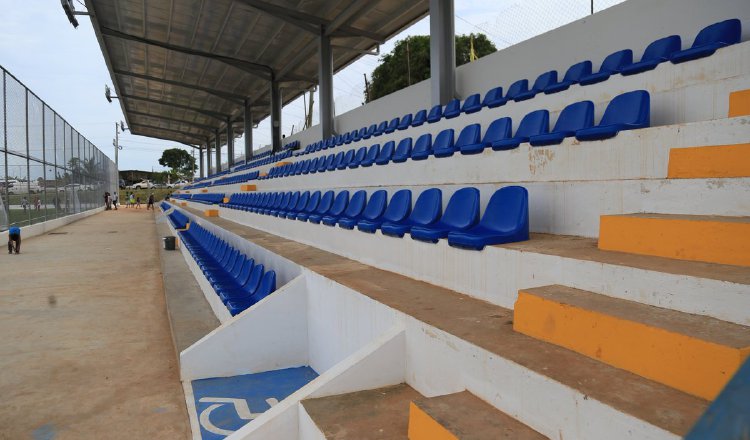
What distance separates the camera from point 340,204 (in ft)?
16.1

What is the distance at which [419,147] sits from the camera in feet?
16.6

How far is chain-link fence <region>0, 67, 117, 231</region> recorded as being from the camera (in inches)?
477

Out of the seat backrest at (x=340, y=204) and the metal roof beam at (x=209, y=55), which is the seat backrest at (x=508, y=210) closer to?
the seat backrest at (x=340, y=204)

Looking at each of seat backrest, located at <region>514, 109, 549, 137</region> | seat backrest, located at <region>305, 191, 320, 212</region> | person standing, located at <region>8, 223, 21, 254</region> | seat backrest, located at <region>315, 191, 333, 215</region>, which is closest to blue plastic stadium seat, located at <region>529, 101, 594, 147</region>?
seat backrest, located at <region>514, 109, 549, 137</region>

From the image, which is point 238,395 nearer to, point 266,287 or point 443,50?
point 266,287

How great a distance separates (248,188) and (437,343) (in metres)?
9.83

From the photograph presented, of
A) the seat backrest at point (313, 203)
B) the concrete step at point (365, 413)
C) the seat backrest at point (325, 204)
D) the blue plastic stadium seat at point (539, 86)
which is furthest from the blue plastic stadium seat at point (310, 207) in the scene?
the concrete step at point (365, 413)

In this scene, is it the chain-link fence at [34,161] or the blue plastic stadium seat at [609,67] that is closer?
the blue plastic stadium seat at [609,67]

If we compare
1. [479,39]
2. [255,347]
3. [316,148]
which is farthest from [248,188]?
[479,39]

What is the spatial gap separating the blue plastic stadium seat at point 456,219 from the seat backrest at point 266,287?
151 cm

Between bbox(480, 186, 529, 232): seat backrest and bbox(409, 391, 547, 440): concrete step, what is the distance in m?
1.11

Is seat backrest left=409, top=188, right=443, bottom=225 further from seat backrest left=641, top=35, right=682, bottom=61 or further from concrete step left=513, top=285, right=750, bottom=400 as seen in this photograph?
seat backrest left=641, top=35, right=682, bottom=61

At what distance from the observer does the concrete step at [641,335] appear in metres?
1.18

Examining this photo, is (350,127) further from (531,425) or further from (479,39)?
(479,39)
